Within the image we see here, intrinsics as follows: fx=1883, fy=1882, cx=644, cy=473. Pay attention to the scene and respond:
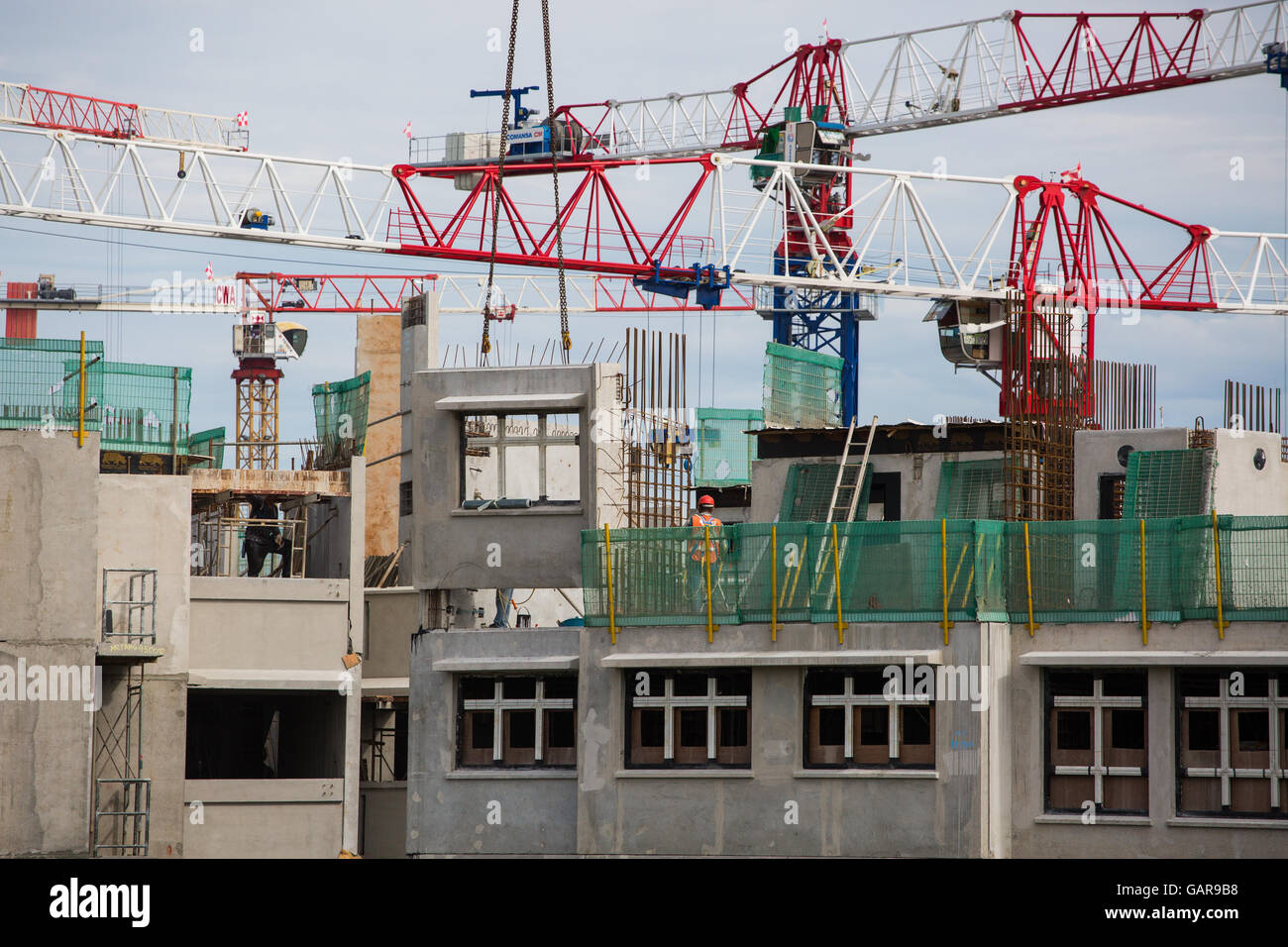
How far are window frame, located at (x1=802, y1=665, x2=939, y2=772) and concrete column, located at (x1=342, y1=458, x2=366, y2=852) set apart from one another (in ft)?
59.6

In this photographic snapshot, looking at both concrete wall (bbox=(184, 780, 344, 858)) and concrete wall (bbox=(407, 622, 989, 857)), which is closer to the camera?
concrete wall (bbox=(407, 622, 989, 857))

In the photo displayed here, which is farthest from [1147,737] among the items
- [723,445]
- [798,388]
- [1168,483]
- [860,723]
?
[723,445]

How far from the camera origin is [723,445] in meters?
66.6

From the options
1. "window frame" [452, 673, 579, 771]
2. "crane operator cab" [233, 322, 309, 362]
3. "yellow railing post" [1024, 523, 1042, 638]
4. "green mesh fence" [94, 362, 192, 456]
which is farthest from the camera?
"crane operator cab" [233, 322, 309, 362]

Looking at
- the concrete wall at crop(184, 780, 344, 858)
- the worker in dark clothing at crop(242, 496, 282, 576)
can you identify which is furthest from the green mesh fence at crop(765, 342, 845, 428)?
the concrete wall at crop(184, 780, 344, 858)

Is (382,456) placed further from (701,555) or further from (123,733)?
(701,555)

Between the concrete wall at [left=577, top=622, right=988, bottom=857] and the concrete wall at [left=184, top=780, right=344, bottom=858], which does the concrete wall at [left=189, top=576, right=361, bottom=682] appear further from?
the concrete wall at [left=577, top=622, right=988, bottom=857]

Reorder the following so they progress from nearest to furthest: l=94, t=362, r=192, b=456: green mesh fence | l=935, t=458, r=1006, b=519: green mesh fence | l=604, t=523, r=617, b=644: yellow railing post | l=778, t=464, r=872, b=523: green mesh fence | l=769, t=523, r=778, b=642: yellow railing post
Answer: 1. l=769, t=523, r=778, b=642: yellow railing post
2. l=604, t=523, r=617, b=644: yellow railing post
3. l=935, t=458, r=1006, b=519: green mesh fence
4. l=778, t=464, r=872, b=523: green mesh fence
5. l=94, t=362, r=192, b=456: green mesh fence

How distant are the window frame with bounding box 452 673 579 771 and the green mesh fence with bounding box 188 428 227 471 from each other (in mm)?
19936

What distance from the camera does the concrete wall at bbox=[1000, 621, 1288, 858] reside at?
29188mm

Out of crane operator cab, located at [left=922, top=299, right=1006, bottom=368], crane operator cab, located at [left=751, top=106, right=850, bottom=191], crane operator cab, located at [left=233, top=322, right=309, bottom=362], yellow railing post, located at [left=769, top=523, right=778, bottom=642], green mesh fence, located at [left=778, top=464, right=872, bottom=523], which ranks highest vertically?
crane operator cab, located at [left=751, top=106, right=850, bottom=191]

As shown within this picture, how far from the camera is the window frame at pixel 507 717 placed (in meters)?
33.8

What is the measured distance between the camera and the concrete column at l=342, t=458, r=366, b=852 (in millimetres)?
46625

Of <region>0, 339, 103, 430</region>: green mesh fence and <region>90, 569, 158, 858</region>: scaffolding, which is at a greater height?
<region>0, 339, 103, 430</region>: green mesh fence
